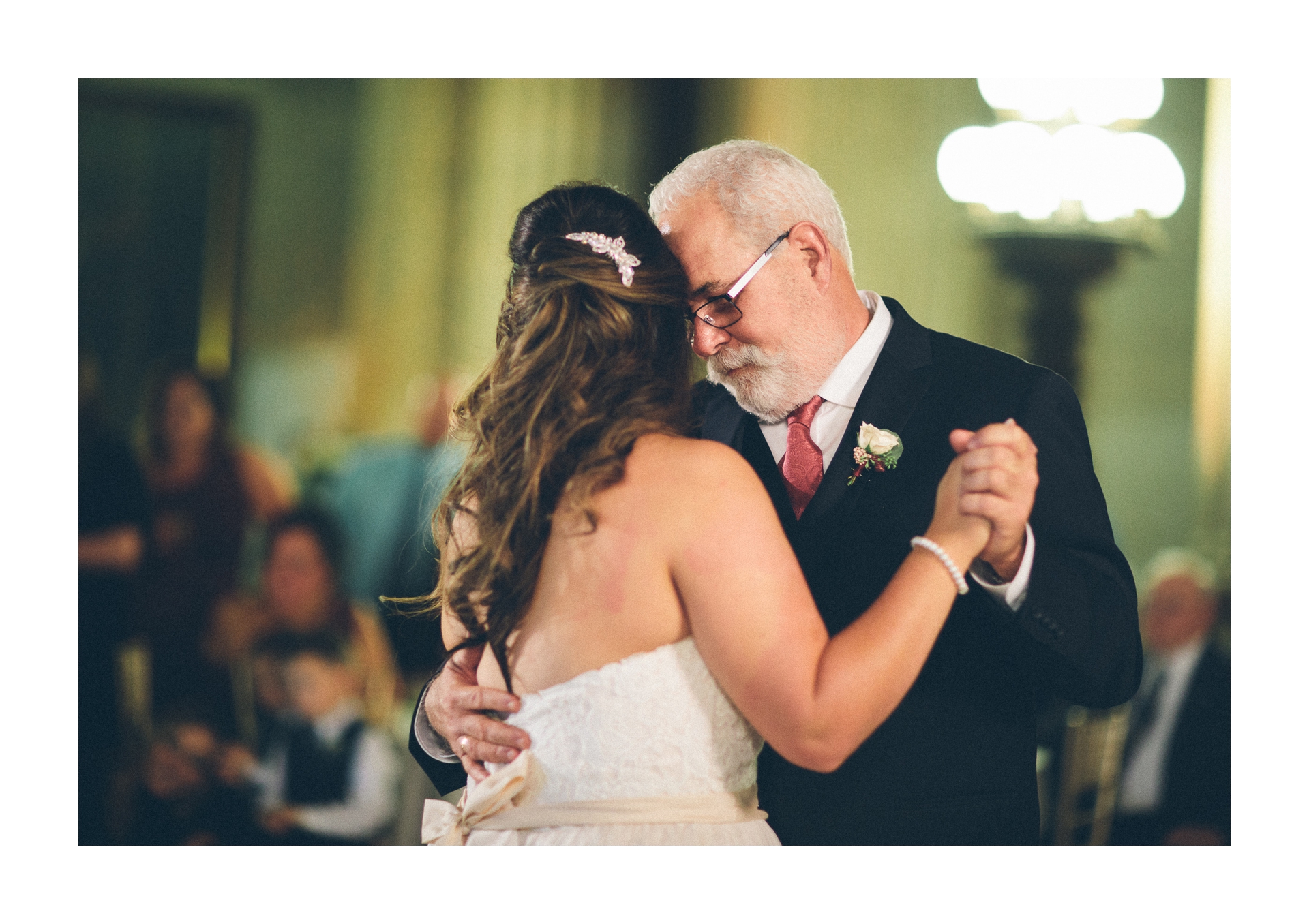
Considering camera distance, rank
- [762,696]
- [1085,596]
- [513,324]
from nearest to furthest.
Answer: [762,696] → [513,324] → [1085,596]

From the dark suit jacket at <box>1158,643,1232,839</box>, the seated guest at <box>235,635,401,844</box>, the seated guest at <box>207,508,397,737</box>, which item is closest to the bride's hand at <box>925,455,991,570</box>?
the dark suit jacket at <box>1158,643,1232,839</box>

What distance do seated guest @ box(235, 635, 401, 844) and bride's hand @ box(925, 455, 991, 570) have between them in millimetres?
2044

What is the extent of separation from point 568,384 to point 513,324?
0.16 meters

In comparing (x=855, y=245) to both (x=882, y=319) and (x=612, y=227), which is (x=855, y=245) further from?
(x=612, y=227)

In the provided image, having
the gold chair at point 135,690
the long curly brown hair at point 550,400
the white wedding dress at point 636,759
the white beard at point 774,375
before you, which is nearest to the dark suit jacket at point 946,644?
the white beard at point 774,375

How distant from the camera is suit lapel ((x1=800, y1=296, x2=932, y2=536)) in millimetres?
→ 2021

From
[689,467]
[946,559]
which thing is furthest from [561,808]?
[946,559]

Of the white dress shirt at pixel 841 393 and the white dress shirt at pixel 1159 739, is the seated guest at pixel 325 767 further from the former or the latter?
the white dress shirt at pixel 1159 739

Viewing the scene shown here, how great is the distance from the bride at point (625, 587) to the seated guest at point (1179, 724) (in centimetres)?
135

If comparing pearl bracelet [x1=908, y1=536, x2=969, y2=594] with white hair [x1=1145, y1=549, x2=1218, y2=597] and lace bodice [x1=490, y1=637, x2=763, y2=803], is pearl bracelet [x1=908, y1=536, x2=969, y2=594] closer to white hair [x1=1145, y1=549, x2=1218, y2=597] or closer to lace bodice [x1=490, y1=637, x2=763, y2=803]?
lace bodice [x1=490, y1=637, x2=763, y2=803]

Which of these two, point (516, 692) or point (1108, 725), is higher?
point (516, 692)
